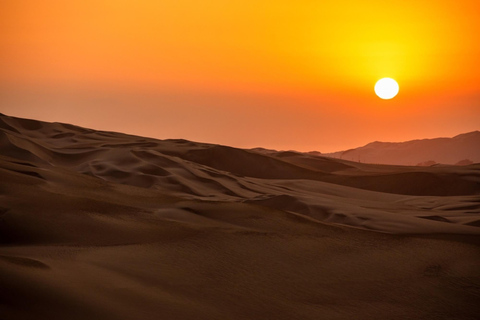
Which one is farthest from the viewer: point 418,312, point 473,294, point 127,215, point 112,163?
point 112,163

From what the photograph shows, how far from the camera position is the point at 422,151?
11600cm

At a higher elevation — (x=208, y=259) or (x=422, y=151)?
(x=422, y=151)

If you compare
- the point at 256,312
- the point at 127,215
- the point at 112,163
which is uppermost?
the point at 112,163

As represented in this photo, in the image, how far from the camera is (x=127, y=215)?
13.6 ft

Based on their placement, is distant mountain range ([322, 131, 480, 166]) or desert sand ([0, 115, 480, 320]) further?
distant mountain range ([322, 131, 480, 166])

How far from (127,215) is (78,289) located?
1596mm

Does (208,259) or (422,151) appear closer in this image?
(208,259)

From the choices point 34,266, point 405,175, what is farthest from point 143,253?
point 405,175

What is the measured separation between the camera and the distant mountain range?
105 metres

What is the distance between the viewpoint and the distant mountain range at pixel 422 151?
10462 cm

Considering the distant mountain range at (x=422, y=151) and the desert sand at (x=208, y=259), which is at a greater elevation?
the distant mountain range at (x=422, y=151)

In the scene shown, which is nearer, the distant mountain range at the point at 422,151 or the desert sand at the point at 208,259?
the desert sand at the point at 208,259

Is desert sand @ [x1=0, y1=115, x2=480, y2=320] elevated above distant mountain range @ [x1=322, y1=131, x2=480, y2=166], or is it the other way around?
distant mountain range @ [x1=322, y1=131, x2=480, y2=166]

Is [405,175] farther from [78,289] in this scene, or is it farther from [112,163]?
[78,289]
